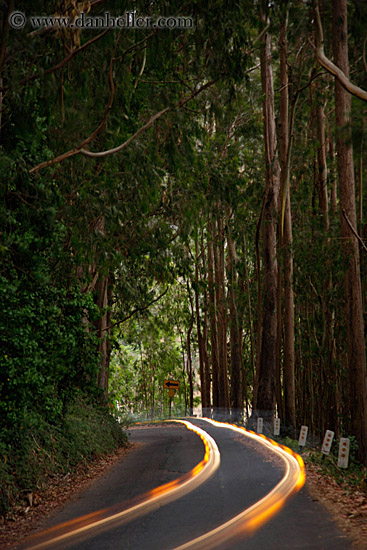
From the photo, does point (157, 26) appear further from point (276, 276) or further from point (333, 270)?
point (276, 276)

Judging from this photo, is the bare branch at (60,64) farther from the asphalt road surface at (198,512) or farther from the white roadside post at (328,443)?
the white roadside post at (328,443)

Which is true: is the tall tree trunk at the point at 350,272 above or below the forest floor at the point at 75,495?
above

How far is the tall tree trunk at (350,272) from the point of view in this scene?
1326 centimetres

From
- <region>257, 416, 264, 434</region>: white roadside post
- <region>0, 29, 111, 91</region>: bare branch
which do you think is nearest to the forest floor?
<region>0, 29, 111, 91</region>: bare branch

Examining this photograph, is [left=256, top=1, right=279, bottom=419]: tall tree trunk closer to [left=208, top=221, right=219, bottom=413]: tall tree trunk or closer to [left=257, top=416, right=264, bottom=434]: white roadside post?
[left=257, top=416, right=264, bottom=434]: white roadside post

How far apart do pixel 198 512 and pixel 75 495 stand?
3.45 m

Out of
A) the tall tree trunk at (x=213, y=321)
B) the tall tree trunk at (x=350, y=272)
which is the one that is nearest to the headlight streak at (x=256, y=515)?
the tall tree trunk at (x=350, y=272)

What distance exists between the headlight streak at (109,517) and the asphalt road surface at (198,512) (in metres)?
0.04

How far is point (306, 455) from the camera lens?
1521cm

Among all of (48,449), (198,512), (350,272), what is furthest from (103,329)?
(198,512)

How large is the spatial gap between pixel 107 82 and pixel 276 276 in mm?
12201

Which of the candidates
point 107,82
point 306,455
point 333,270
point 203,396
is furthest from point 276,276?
point 203,396

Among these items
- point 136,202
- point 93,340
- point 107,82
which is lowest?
point 93,340
